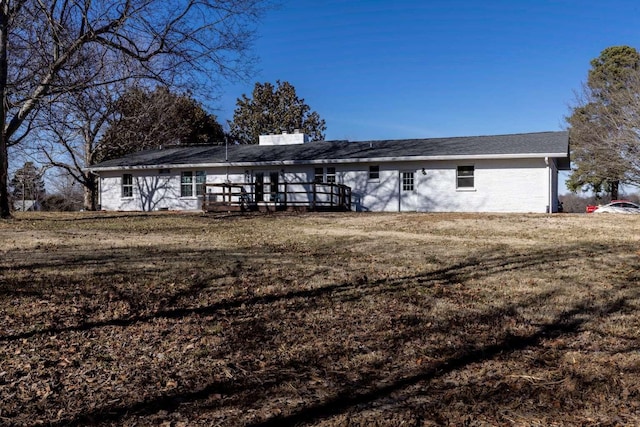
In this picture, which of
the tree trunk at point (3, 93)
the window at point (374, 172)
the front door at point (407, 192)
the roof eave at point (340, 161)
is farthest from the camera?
the window at point (374, 172)

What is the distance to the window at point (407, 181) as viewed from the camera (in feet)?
70.4

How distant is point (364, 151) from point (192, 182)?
9142mm

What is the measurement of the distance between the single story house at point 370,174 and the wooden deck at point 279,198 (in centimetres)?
7

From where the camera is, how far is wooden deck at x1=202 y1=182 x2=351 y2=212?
20969 millimetres

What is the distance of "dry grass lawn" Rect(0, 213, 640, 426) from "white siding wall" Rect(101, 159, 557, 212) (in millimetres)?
11881

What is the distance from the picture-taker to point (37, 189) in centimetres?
4550

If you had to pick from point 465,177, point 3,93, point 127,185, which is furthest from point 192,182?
point 465,177

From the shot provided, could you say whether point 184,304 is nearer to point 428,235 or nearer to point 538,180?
point 428,235

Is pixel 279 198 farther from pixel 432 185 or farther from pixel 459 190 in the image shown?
pixel 459 190

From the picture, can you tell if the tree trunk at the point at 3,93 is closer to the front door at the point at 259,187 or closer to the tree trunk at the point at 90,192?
the front door at the point at 259,187

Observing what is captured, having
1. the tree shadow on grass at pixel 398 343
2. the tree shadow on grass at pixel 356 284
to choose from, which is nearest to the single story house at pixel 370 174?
the tree shadow on grass at pixel 356 284

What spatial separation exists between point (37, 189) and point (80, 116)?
98.4ft

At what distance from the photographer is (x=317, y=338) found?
4.27 metres

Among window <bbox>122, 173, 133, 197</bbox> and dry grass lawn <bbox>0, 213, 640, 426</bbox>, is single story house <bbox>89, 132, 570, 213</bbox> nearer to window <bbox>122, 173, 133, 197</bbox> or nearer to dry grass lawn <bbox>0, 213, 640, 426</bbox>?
window <bbox>122, 173, 133, 197</bbox>
